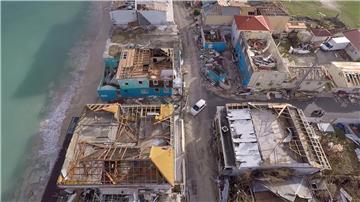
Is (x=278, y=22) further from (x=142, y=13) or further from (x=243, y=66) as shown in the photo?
(x=142, y=13)

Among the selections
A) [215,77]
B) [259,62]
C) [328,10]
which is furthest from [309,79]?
[328,10]

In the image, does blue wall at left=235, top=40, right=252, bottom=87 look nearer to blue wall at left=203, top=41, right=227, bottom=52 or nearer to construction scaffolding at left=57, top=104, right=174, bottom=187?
blue wall at left=203, top=41, right=227, bottom=52

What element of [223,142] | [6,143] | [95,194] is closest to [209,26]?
[223,142]

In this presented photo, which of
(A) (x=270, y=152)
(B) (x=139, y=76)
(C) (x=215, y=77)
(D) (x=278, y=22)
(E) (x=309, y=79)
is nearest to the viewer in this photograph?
(A) (x=270, y=152)

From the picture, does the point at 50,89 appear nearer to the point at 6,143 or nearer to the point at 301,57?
the point at 6,143

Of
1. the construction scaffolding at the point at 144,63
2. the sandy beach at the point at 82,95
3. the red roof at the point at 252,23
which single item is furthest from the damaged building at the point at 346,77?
the sandy beach at the point at 82,95

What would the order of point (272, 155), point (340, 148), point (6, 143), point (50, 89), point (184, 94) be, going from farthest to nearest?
point (50, 89) < point (184, 94) < point (6, 143) < point (340, 148) < point (272, 155)

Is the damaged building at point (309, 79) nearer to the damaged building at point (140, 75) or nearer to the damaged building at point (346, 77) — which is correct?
the damaged building at point (346, 77)
